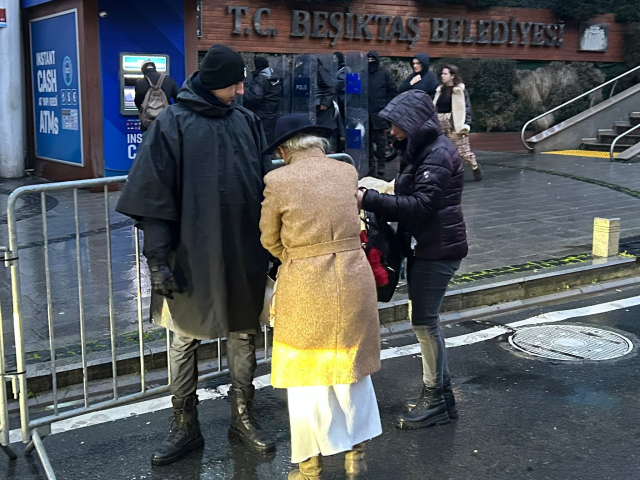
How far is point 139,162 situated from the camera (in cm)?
395

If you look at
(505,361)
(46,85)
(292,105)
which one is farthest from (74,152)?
(505,361)

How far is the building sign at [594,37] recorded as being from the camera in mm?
18891

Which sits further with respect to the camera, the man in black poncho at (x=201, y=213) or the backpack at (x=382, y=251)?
the backpack at (x=382, y=251)

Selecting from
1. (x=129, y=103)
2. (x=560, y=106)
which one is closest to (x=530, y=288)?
(x=129, y=103)

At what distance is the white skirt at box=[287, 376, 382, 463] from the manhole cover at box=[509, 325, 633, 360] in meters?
2.35

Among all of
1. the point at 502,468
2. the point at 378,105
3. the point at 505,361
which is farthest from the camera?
the point at 378,105

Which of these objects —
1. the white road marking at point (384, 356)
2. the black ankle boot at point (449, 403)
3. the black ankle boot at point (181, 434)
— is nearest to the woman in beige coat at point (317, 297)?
the black ankle boot at point (181, 434)

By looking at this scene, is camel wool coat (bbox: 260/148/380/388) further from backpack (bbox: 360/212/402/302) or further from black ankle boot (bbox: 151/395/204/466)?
black ankle boot (bbox: 151/395/204/466)

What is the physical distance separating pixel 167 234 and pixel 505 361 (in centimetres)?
271

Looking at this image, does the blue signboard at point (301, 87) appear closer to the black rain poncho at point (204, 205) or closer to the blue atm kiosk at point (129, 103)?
the blue atm kiosk at point (129, 103)

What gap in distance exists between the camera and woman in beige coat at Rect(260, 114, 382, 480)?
3.63 metres

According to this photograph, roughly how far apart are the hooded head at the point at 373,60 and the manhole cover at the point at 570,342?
6.80 meters

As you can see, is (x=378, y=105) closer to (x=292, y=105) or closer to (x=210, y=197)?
(x=292, y=105)

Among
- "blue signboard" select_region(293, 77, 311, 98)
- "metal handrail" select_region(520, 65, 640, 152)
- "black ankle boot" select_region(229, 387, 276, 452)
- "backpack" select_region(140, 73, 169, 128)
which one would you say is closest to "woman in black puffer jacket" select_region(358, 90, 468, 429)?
"black ankle boot" select_region(229, 387, 276, 452)
